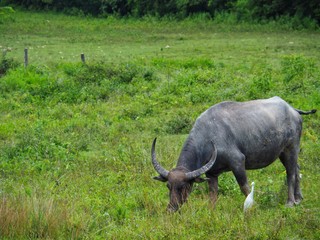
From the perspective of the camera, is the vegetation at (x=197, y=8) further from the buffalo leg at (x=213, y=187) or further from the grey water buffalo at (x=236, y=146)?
the buffalo leg at (x=213, y=187)

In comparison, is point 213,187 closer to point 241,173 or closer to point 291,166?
point 241,173

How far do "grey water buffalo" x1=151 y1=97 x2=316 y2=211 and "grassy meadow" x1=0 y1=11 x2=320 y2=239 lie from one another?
10.7 inches

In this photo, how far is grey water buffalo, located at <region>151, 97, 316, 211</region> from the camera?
28.8 feet

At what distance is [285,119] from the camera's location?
9977 mm

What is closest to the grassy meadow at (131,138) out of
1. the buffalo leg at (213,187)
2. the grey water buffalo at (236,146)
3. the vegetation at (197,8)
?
the buffalo leg at (213,187)

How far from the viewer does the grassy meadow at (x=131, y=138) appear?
8070 millimetres

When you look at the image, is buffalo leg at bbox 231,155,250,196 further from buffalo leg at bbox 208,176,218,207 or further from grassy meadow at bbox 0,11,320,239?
buffalo leg at bbox 208,176,218,207

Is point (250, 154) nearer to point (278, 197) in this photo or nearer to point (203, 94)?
point (278, 197)

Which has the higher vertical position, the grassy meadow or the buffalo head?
the buffalo head

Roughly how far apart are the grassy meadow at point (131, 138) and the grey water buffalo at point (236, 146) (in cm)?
27

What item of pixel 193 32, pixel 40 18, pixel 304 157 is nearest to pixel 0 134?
pixel 304 157

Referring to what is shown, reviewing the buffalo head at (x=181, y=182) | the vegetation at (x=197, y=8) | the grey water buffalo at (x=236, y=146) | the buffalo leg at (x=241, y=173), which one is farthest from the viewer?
the vegetation at (x=197, y=8)

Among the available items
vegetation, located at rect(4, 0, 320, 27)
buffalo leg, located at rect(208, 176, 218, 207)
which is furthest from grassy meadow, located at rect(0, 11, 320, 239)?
vegetation, located at rect(4, 0, 320, 27)

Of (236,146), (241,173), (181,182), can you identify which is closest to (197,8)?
(236,146)
